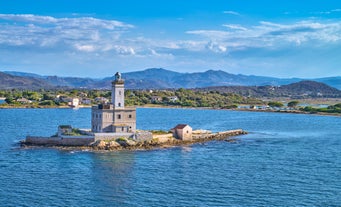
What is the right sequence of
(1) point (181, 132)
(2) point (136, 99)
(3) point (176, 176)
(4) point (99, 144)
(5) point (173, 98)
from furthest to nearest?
(5) point (173, 98), (2) point (136, 99), (1) point (181, 132), (4) point (99, 144), (3) point (176, 176)

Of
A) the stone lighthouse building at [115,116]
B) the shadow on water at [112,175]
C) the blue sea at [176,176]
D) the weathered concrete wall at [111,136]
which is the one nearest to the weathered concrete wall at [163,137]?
the stone lighthouse building at [115,116]

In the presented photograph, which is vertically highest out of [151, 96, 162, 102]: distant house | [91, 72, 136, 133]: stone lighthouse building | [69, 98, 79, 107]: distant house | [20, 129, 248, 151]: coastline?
[151, 96, 162, 102]: distant house

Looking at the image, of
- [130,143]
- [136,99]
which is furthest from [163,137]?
[136,99]

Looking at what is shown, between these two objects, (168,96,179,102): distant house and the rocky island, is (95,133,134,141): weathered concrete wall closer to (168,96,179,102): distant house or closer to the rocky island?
the rocky island

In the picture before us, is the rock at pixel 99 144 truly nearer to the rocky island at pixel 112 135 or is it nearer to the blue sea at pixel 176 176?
the rocky island at pixel 112 135

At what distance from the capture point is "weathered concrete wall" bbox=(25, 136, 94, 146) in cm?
5041

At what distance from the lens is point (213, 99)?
524ft

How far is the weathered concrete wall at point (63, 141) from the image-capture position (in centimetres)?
5041

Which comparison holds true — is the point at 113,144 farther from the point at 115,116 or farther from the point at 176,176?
the point at 176,176

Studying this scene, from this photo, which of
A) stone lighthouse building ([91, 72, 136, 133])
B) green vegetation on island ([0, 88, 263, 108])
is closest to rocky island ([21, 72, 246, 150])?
stone lighthouse building ([91, 72, 136, 133])

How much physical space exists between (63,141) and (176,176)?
1731 cm

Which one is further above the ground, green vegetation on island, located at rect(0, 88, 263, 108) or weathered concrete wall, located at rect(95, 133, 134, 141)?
green vegetation on island, located at rect(0, 88, 263, 108)

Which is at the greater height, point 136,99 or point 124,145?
point 136,99

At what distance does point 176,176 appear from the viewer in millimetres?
37594
